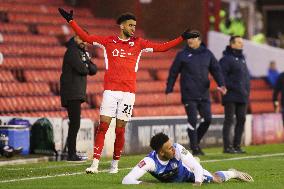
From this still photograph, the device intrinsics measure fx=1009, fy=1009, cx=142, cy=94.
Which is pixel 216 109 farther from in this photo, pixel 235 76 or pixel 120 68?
pixel 120 68

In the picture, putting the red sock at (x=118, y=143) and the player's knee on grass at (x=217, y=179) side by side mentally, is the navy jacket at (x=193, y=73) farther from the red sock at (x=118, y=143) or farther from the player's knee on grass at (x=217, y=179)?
the player's knee on grass at (x=217, y=179)

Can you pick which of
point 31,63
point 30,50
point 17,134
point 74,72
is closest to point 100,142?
point 74,72

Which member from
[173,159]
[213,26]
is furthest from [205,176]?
[213,26]

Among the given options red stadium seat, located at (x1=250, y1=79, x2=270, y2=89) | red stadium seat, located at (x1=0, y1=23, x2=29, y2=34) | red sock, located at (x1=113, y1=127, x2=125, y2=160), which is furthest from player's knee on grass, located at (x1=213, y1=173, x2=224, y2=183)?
red stadium seat, located at (x1=250, y1=79, x2=270, y2=89)

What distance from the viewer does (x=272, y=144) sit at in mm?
22438

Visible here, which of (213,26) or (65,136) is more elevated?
(213,26)

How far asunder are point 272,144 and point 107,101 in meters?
10.0

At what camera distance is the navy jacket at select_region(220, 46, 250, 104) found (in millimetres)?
18094

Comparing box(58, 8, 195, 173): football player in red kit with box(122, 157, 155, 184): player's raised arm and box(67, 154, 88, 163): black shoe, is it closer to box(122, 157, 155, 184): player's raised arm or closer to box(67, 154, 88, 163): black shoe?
box(122, 157, 155, 184): player's raised arm

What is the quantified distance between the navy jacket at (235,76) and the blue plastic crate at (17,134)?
3.92 meters

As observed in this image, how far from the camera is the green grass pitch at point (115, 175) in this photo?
11.2 m

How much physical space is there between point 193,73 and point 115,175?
4.82 meters

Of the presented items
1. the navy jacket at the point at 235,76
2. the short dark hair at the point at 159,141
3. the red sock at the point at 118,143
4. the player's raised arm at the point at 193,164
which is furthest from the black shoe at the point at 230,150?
the short dark hair at the point at 159,141

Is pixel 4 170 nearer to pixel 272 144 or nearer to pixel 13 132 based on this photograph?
pixel 13 132
